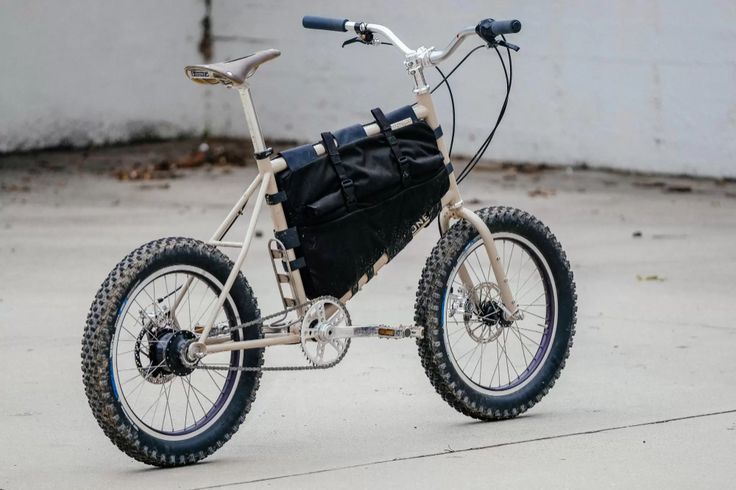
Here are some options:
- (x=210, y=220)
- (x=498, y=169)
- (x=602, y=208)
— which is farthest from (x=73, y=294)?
(x=498, y=169)

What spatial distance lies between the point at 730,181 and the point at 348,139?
23.8ft

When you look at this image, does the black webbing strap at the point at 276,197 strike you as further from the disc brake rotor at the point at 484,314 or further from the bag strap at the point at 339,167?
the disc brake rotor at the point at 484,314

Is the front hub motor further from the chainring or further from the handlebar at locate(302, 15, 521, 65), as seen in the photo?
the handlebar at locate(302, 15, 521, 65)

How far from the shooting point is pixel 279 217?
4.57 m

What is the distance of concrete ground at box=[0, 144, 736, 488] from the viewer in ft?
14.1

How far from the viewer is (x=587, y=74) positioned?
1212 centimetres

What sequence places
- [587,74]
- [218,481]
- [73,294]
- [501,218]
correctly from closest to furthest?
[218,481] → [501,218] → [73,294] → [587,74]

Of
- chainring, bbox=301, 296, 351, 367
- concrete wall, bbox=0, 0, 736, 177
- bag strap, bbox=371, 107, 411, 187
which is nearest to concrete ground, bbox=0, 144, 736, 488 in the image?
chainring, bbox=301, 296, 351, 367

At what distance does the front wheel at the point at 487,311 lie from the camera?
480 cm

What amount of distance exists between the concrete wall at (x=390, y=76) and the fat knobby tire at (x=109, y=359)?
7597mm

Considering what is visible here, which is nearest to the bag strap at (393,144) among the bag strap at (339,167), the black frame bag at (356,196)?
the black frame bag at (356,196)

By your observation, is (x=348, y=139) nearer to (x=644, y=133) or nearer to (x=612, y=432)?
(x=612, y=432)

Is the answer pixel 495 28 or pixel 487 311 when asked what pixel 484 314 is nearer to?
pixel 487 311

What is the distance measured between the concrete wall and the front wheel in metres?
6.61
